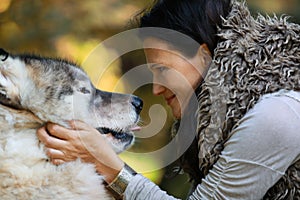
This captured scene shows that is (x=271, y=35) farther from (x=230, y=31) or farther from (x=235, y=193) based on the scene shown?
(x=235, y=193)

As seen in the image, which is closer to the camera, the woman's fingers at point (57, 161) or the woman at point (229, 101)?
the woman at point (229, 101)

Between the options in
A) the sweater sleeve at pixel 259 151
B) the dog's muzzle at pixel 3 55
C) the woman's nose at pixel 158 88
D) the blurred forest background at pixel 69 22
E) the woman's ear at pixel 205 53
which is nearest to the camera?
the sweater sleeve at pixel 259 151

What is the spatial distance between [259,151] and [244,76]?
0.26 metres

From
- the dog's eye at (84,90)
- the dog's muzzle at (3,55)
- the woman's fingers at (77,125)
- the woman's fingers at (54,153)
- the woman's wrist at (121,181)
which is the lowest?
the woman's wrist at (121,181)

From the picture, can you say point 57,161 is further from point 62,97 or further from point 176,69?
point 176,69

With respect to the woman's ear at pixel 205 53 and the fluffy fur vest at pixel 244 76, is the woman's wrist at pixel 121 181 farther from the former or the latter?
the woman's ear at pixel 205 53

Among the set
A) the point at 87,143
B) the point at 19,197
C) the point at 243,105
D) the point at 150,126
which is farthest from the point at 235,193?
the point at 150,126

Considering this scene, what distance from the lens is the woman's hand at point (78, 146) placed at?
184 centimetres

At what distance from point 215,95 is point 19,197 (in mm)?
678

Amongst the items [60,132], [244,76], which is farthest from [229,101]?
[60,132]

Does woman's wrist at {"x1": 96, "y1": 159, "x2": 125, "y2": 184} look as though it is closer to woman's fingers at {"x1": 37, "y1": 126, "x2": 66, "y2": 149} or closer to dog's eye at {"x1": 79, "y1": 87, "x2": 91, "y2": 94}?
woman's fingers at {"x1": 37, "y1": 126, "x2": 66, "y2": 149}

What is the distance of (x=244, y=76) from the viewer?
6.06ft

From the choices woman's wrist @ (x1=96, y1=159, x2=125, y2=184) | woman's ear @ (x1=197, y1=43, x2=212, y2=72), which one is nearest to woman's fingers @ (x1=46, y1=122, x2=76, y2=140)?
woman's wrist @ (x1=96, y1=159, x2=125, y2=184)

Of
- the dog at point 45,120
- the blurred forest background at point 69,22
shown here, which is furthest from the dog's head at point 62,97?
the blurred forest background at point 69,22
